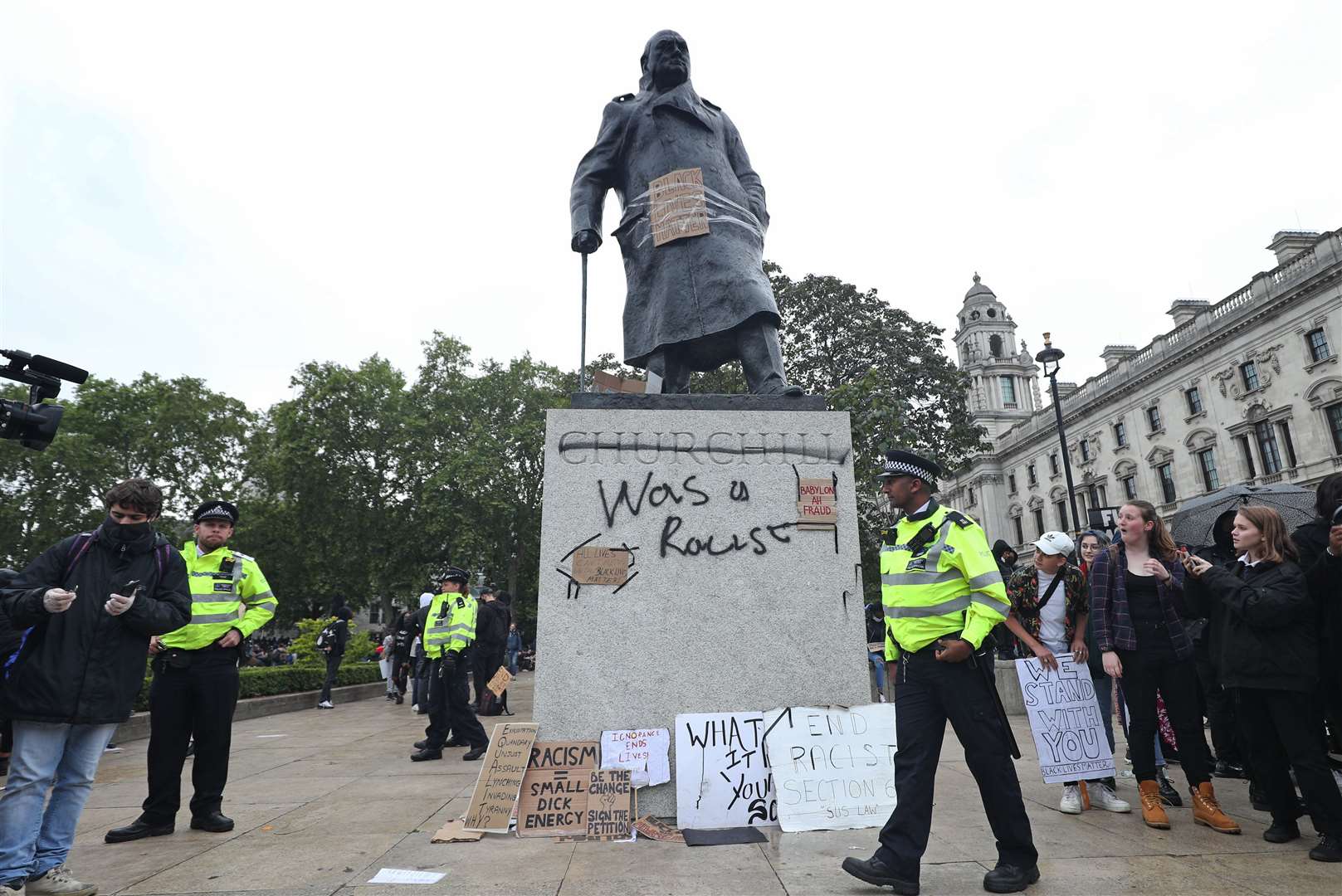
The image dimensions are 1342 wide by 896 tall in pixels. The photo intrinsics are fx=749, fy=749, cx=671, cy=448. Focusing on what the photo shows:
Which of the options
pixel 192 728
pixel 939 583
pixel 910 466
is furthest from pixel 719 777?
pixel 192 728

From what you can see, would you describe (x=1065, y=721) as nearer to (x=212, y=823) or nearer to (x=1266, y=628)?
(x=1266, y=628)

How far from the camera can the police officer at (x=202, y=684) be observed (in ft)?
13.7

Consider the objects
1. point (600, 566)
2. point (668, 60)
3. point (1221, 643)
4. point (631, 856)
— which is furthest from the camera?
point (668, 60)

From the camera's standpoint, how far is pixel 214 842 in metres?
3.88

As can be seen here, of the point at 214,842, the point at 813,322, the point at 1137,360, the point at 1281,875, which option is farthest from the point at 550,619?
the point at 1137,360

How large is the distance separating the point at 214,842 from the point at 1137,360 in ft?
156

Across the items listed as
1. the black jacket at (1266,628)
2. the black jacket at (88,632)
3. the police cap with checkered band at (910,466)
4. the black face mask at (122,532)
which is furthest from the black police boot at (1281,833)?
the black face mask at (122,532)

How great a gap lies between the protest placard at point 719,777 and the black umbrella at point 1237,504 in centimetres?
439

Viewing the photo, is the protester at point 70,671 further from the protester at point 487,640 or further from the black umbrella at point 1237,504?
the black umbrella at point 1237,504

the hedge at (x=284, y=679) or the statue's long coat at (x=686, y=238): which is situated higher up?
the statue's long coat at (x=686, y=238)

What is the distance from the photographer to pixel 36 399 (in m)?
3.78

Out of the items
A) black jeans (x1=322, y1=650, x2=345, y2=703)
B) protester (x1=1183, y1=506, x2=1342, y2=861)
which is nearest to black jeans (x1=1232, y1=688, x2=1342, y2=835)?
protester (x1=1183, y1=506, x2=1342, y2=861)

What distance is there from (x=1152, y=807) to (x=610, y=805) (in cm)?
287

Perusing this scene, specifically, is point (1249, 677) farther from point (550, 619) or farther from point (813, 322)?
point (813, 322)
